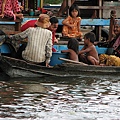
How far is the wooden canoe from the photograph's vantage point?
11.5 meters

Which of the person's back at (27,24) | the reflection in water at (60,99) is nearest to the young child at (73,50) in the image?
the reflection in water at (60,99)

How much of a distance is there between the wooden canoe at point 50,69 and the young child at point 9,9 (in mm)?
1128

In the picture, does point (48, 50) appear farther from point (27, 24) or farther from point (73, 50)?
point (27, 24)

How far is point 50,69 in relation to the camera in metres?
11.7

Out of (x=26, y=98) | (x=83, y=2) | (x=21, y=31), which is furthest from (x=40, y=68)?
(x=83, y=2)

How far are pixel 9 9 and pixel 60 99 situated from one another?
363cm

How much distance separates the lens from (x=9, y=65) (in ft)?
37.7

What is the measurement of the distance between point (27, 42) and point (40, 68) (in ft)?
2.09

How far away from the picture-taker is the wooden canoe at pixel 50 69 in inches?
452

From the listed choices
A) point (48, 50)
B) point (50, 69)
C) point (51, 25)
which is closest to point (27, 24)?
point (51, 25)

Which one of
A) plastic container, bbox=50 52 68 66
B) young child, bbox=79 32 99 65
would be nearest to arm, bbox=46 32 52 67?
plastic container, bbox=50 52 68 66

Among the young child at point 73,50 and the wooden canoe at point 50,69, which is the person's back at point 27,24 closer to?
the young child at point 73,50

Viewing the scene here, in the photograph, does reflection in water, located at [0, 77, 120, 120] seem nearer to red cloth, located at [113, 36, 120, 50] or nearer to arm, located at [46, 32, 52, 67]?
arm, located at [46, 32, 52, 67]

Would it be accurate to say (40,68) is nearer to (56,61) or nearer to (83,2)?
(56,61)
